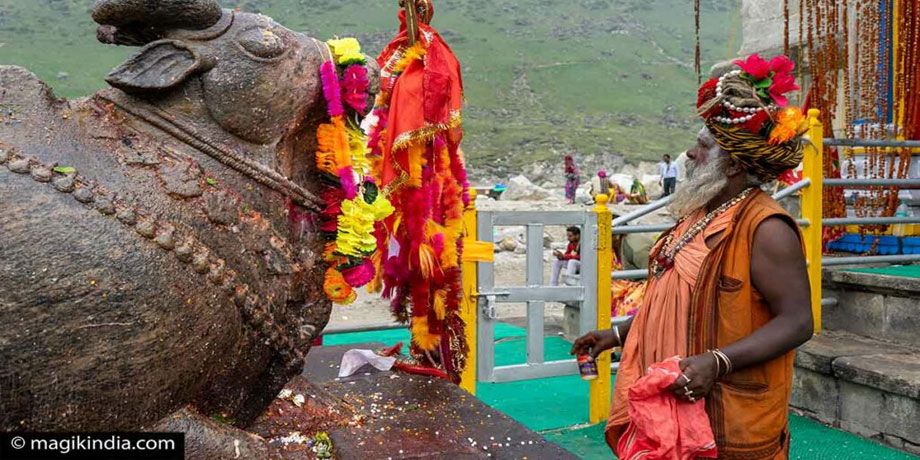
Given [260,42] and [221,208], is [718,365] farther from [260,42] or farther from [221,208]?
[260,42]

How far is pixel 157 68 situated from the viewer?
2000 millimetres

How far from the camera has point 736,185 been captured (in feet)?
7.36

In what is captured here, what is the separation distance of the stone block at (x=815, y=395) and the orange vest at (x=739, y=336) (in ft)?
9.87

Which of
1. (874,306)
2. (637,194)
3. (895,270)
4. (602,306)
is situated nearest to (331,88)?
(602,306)

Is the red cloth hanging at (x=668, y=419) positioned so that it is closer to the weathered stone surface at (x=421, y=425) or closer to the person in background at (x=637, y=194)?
the weathered stone surface at (x=421, y=425)

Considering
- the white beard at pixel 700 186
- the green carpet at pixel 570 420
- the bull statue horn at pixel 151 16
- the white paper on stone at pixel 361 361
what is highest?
the bull statue horn at pixel 151 16

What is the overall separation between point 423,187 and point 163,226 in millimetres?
1829

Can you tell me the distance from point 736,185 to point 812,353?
3156 millimetres

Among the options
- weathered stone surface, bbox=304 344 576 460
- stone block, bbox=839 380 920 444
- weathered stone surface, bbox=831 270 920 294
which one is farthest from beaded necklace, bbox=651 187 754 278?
weathered stone surface, bbox=831 270 920 294

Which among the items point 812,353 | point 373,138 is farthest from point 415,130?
point 812,353

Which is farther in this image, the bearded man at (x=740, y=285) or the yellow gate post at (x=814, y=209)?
the yellow gate post at (x=814, y=209)

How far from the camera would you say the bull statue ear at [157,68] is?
198cm

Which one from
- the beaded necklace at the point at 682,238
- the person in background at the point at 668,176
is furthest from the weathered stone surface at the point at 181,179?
the person in background at the point at 668,176

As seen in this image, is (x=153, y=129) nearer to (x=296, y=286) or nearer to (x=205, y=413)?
(x=296, y=286)
